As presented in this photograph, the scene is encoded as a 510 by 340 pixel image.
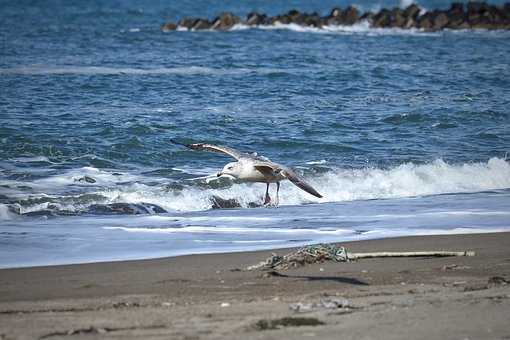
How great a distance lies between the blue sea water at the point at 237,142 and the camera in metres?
9.84

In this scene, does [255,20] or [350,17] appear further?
[350,17]

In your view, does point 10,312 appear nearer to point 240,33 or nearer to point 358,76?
point 358,76

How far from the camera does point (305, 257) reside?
763 cm

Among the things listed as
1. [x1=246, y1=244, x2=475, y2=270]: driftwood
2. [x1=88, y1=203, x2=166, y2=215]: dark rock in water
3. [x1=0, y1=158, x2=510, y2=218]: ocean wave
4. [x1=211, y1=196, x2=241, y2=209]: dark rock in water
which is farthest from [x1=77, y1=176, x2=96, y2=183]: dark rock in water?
[x1=246, y1=244, x2=475, y2=270]: driftwood

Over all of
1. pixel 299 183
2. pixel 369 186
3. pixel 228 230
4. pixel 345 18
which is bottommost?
pixel 228 230

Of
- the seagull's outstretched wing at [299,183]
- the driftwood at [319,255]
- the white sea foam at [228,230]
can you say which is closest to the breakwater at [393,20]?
the white sea foam at [228,230]

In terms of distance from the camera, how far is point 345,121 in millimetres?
17844

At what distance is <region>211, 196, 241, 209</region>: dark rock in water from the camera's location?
1177 centimetres

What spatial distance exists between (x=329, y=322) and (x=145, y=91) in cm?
1597

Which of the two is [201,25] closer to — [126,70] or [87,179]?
[126,70]

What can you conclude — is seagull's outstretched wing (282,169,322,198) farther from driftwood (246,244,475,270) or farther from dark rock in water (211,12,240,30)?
dark rock in water (211,12,240,30)

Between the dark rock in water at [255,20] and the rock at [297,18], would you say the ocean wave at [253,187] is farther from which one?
the dark rock in water at [255,20]

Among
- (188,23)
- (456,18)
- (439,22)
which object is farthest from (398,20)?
(188,23)

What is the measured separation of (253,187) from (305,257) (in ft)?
16.0
